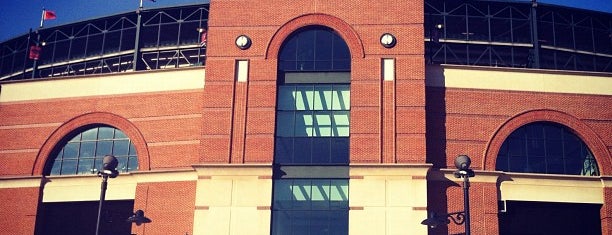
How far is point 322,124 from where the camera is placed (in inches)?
1086

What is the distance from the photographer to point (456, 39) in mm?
36750

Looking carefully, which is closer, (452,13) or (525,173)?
(525,173)

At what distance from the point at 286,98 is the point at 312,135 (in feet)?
7.03

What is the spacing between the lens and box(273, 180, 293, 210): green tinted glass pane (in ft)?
87.6

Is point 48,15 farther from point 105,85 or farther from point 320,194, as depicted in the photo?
point 320,194

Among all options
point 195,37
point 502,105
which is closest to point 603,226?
point 502,105

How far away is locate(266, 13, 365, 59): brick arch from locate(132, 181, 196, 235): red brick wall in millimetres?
7134

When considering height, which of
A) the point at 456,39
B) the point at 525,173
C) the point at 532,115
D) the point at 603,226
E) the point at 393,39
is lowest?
the point at 603,226

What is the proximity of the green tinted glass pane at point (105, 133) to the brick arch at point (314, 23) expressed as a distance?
351 inches

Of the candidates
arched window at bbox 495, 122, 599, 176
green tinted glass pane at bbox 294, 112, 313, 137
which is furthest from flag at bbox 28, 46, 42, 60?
arched window at bbox 495, 122, 599, 176

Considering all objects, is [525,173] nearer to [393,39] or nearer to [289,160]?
[393,39]

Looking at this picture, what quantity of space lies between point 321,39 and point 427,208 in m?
9.01

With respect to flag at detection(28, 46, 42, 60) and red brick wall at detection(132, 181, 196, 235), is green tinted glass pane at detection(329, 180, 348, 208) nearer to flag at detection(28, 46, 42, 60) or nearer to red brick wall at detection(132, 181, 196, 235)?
red brick wall at detection(132, 181, 196, 235)

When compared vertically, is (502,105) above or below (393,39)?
below
